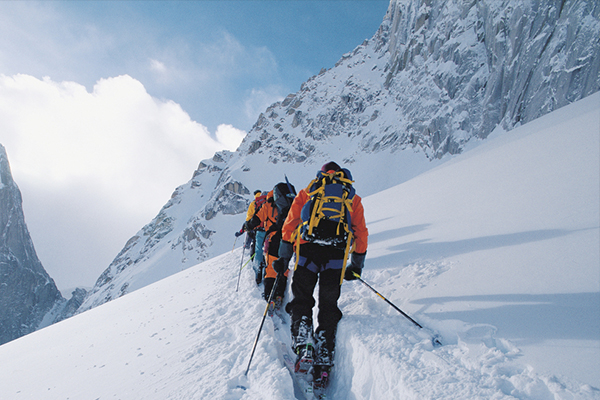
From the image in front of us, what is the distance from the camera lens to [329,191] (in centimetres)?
307

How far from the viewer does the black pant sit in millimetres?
2916

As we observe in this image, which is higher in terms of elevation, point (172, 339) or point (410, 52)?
point (410, 52)

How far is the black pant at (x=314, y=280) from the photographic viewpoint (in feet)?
9.57

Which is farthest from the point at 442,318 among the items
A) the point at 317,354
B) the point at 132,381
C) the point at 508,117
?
the point at 508,117

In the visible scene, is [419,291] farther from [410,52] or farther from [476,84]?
[410,52]

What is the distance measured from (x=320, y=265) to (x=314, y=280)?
193 millimetres

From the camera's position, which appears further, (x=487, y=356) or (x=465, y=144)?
(x=465, y=144)

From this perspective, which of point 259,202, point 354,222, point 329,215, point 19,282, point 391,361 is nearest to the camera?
point 391,361

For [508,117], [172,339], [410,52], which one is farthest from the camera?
[410,52]

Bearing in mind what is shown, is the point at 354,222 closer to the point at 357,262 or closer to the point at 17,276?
the point at 357,262

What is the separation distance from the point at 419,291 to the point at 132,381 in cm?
338

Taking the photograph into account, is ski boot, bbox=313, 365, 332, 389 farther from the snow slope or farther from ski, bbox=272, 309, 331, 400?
the snow slope

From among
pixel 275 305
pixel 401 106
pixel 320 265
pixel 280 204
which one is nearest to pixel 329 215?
pixel 320 265

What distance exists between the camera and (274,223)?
5074mm
